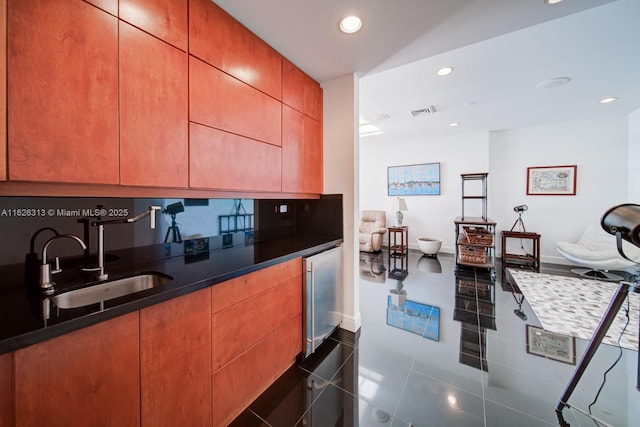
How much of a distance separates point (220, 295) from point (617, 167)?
658 centimetres

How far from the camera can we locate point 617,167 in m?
4.23

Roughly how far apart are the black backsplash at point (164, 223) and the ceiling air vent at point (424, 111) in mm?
2501

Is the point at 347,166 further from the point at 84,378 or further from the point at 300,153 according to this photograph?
the point at 84,378

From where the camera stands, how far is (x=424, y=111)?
388cm

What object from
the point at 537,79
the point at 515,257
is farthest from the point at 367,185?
the point at 537,79

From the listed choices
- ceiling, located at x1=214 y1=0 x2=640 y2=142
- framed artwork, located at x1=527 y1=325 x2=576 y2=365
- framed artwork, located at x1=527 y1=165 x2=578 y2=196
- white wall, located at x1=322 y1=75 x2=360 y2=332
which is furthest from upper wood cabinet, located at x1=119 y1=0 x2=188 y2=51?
framed artwork, located at x1=527 y1=165 x2=578 y2=196

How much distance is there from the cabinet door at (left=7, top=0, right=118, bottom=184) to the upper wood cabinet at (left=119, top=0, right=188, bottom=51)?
99 millimetres

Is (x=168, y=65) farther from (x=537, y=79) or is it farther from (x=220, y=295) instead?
(x=537, y=79)

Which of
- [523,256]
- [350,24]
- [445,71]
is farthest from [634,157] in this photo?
[350,24]

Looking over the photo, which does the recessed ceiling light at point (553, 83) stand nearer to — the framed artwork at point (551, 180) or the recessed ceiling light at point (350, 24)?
the framed artwork at point (551, 180)

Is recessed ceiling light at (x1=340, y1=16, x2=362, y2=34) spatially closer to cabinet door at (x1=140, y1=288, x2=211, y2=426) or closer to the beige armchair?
cabinet door at (x1=140, y1=288, x2=211, y2=426)

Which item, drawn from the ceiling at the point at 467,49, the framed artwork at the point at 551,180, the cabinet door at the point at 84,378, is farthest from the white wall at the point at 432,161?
the cabinet door at the point at 84,378

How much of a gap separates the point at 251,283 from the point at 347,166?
1.43 meters

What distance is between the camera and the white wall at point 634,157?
12.8 feet
